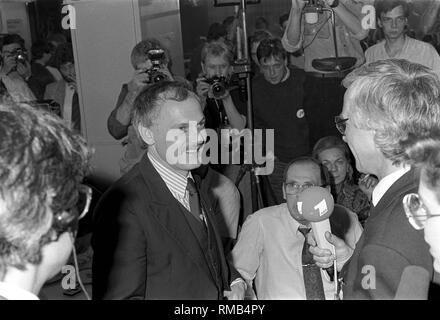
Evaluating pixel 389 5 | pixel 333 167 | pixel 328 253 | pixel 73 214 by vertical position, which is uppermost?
pixel 389 5

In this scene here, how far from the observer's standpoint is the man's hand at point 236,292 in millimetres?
2219

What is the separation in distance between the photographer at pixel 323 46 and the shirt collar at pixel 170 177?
6.79 ft

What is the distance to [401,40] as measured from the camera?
13.2 ft

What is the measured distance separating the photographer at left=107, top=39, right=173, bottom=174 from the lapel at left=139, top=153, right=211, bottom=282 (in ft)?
5.92

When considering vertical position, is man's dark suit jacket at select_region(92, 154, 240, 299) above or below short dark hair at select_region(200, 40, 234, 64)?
below

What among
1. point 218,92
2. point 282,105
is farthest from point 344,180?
point 218,92

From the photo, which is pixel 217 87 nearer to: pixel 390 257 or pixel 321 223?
pixel 321 223

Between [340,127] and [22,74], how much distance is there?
12.9 ft

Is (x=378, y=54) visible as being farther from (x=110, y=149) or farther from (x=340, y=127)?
(x=340, y=127)

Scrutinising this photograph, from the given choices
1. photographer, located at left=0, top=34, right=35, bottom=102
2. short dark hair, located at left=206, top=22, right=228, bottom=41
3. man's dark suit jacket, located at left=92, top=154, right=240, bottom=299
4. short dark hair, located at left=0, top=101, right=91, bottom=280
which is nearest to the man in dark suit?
man's dark suit jacket, located at left=92, top=154, right=240, bottom=299

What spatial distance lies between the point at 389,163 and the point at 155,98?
924 millimetres

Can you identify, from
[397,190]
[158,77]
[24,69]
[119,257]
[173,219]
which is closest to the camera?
[397,190]

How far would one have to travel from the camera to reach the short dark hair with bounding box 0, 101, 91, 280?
113cm

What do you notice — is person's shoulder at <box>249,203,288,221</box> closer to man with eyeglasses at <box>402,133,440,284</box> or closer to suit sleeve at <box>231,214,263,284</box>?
suit sleeve at <box>231,214,263,284</box>
